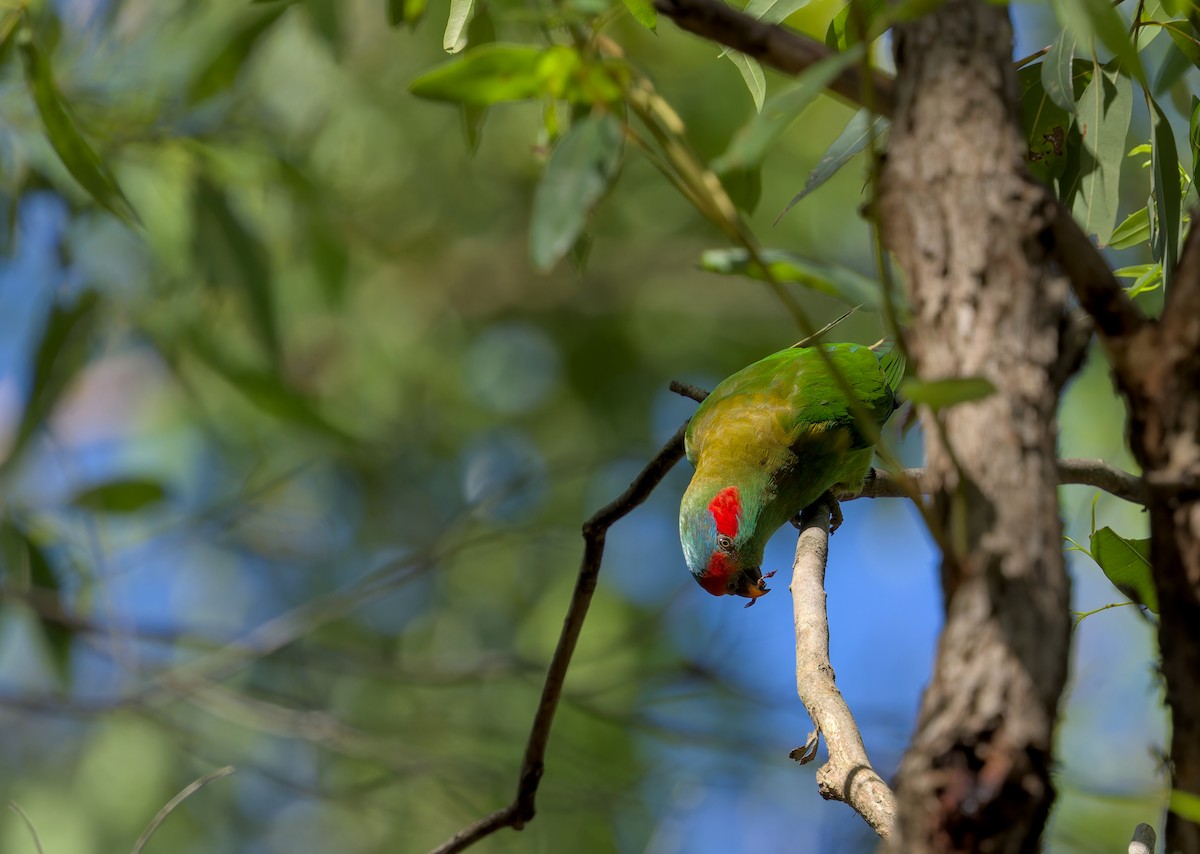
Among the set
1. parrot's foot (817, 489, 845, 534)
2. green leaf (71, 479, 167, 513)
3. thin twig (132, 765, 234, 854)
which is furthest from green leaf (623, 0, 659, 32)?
green leaf (71, 479, 167, 513)

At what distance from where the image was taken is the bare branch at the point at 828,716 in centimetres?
158

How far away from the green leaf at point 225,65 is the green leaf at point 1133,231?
2025 mm

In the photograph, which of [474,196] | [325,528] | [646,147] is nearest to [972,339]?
[646,147]

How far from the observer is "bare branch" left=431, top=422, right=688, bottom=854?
5.30 feet

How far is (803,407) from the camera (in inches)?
117

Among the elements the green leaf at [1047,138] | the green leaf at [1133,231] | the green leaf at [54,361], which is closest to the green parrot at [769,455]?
the green leaf at [1133,231]

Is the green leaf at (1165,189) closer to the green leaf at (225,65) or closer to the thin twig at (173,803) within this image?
the thin twig at (173,803)

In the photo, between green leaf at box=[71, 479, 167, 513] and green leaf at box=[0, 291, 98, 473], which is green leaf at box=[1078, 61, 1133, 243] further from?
green leaf at box=[0, 291, 98, 473]

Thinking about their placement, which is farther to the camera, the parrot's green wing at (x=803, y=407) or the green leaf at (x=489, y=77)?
the parrot's green wing at (x=803, y=407)

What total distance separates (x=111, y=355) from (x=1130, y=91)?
3.87 metres

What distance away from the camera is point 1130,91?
5.12ft

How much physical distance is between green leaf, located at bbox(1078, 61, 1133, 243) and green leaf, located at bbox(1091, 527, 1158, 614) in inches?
17.1

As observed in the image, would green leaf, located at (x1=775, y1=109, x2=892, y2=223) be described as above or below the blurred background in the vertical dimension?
above

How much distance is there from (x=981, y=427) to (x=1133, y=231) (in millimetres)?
1200
